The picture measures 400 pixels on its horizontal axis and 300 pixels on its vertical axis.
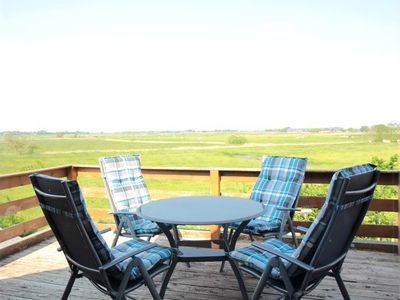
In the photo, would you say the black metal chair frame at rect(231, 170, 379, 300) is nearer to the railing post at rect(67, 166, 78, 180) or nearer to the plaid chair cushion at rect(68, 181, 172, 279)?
the plaid chair cushion at rect(68, 181, 172, 279)

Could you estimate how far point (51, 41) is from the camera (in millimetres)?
18969

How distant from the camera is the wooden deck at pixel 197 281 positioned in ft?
9.55

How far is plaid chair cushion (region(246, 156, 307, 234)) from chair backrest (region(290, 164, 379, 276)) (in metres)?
1.11

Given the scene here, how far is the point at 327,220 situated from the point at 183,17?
1520 centimetres

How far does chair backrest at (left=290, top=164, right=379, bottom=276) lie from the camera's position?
195 centimetres

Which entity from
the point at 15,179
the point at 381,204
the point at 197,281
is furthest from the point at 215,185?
the point at 15,179

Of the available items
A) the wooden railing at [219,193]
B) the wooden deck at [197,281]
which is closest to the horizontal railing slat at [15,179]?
the wooden railing at [219,193]

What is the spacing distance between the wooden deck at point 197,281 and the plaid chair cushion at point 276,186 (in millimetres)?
551

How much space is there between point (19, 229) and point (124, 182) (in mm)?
1327

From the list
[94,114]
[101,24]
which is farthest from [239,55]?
[94,114]

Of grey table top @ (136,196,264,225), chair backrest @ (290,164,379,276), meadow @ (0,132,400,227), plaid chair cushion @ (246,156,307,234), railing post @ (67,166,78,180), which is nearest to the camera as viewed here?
chair backrest @ (290,164,379,276)

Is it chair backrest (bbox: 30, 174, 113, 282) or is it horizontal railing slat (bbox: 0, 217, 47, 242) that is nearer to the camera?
chair backrest (bbox: 30, 174, 113, 282)

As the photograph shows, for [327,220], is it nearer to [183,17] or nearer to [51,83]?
[183,17]

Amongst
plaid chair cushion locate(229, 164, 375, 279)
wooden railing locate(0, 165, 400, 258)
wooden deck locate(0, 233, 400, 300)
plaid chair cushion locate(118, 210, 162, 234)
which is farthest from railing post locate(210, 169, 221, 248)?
plaid chair cushion locate(229, 164, 375, 279)
